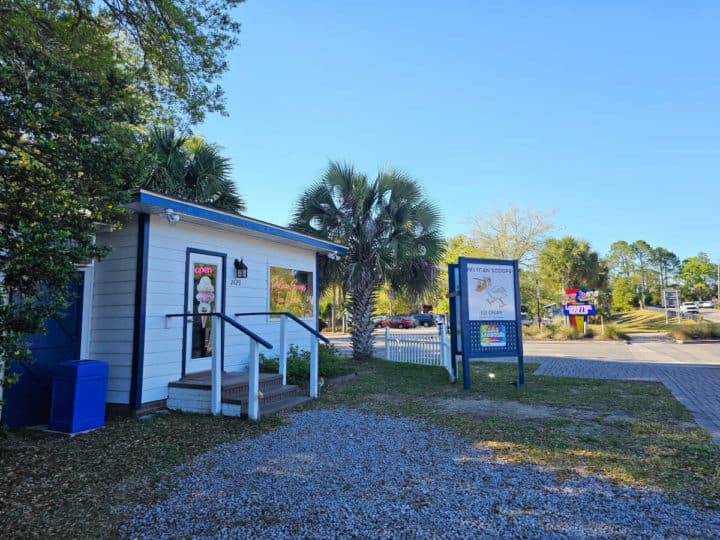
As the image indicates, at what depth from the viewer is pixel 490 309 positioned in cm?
905

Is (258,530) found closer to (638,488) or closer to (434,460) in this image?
(434,460)

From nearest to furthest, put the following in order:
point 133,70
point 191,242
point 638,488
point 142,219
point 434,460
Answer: point 638,488, point 434,460, point 142,219, point 191,242, point 133,70

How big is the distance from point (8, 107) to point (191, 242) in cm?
351

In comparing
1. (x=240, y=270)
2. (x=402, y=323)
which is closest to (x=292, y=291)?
(x=240, y=270)

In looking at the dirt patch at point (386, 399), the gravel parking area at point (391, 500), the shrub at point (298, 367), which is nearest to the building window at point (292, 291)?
the shrub at point (298, 367)

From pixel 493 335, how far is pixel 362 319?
16.4 ft

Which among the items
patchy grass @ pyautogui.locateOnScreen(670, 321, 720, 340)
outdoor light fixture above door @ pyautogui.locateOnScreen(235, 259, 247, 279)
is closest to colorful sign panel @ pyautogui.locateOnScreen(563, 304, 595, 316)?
patchy grass @ pyautogui.locateOnScreen(670, 321, 720, 340)

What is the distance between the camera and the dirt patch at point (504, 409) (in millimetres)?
6242

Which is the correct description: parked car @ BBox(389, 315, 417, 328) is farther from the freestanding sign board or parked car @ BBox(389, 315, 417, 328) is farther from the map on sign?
the freestanding sign board

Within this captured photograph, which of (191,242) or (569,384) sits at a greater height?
(191,242)

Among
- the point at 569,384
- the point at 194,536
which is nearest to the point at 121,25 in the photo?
the point at 194,536

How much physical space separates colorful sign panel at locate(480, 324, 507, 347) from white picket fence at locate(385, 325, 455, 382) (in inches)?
96.5

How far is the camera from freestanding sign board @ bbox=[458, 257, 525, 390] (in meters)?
8.82

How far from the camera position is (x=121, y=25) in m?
8.57
